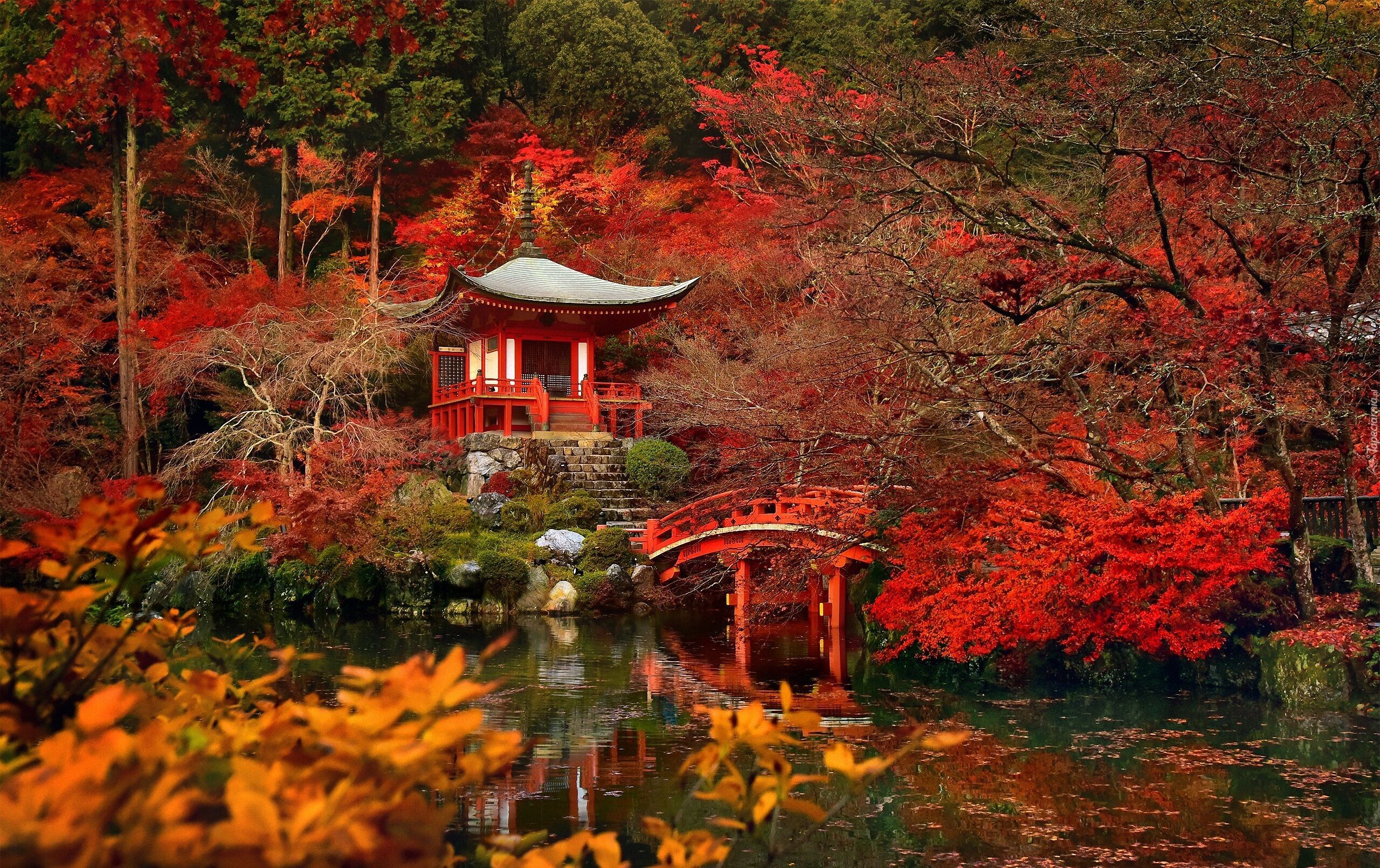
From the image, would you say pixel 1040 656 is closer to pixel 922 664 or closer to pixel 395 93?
pixel 922 664

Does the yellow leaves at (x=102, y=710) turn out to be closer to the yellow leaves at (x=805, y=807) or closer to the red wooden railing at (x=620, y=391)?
the yellow leaves at (x=805, y=807)

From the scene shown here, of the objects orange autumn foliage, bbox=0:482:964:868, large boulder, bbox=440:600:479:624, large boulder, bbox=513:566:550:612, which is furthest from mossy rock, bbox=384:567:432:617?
orange autumn foliage, bbox=0:482:964:868

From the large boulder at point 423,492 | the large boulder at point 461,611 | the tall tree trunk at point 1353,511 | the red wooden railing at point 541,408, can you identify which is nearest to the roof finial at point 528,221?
the red wooden railing at point 541,408

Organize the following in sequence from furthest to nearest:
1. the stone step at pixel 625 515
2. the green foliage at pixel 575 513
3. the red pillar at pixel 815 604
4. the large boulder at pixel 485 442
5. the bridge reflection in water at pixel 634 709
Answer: the large boulder at pixel 485 442, the stone step at pixel 625 515, the green foliage at pixel 575 513, the red pillar at pixel 815 604, the bridge reflection in water at pixel 634 709

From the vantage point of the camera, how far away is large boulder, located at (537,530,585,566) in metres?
17.0

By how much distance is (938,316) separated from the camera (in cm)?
1008

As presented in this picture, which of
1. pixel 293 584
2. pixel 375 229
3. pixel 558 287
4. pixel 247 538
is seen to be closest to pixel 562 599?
pixel 293 584

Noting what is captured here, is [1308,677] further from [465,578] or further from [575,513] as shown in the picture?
[575,513]

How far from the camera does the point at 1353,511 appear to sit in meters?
8.94

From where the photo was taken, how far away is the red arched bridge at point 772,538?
11.6 metres

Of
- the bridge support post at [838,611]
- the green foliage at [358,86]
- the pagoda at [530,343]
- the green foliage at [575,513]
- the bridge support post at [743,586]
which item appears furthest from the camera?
the green foliage at [358,86]

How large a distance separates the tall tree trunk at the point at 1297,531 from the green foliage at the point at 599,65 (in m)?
19.6

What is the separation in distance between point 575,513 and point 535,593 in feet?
6.71

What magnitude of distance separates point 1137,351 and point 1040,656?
3270 mm
